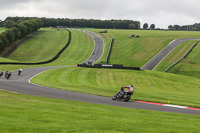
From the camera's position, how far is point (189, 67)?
205ft

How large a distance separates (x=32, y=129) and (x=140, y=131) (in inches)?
162

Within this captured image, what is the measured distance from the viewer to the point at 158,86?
123 feet

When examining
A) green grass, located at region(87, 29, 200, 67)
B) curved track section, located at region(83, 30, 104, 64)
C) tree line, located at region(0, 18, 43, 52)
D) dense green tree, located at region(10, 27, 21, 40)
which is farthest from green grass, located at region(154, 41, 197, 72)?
dense green tree, located at region(10, 27, 21, 40)

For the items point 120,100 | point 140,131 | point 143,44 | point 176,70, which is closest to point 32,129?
point 140,131

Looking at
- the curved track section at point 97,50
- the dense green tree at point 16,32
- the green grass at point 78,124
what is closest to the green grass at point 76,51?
the curved track section at point 97,50

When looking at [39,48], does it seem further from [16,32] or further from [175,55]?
[175,55]

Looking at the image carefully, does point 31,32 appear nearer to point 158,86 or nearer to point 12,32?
point 12,32

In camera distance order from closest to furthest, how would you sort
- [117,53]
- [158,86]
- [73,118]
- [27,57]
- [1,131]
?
[1,131], [73,118], [158,86], [117,53], [27,57]

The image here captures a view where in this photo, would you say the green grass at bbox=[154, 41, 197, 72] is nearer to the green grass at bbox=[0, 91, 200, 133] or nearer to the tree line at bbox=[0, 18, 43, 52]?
the green grass at bbox=[0, 91, 200, 133]

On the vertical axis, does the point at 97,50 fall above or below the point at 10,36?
below

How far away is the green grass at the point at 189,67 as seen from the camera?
59.7m

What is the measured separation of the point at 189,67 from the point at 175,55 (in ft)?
37.8

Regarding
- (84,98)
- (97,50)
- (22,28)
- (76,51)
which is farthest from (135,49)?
(84,98)

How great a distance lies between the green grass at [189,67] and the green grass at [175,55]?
2.67 m
